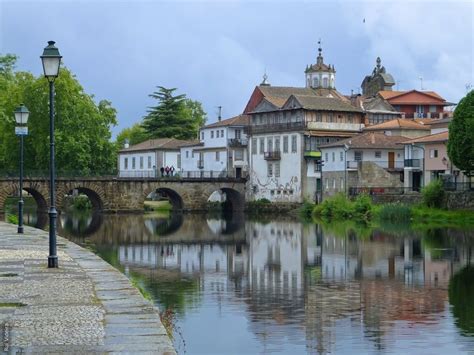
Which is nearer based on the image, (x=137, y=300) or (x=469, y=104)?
(x=137, y=300)

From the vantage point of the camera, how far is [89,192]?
100500 mm

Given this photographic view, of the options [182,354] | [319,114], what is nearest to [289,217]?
[319,114]

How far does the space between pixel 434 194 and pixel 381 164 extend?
16.0 metres

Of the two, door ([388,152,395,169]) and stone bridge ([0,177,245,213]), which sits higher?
door ([388,152,395,169])

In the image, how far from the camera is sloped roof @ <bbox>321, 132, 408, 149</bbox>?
91125 mm

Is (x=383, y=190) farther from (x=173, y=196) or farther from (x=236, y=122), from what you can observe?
(x=236, y=122)

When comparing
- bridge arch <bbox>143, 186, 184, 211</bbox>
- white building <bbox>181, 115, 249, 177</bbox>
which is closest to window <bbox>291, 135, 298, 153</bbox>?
white building <bbox>181, 115, 249, 177</bbox>

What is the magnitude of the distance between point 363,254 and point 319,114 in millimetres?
56477

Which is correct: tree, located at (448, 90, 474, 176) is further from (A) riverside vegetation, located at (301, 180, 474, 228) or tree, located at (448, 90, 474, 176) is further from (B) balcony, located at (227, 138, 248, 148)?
(B) balcony, located at (227, 138, 248, 148)

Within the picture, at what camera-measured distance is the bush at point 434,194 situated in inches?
3000

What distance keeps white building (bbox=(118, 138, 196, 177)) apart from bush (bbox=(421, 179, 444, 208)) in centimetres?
4625

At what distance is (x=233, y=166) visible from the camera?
11075 centimetres

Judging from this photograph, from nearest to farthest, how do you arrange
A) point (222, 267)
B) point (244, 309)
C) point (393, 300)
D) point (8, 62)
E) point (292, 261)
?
point (244, 309) → point (393, 300) → point (222, 267) → point (292, 261) → point (8, 62)

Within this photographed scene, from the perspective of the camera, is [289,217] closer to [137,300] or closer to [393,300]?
[393,300]
